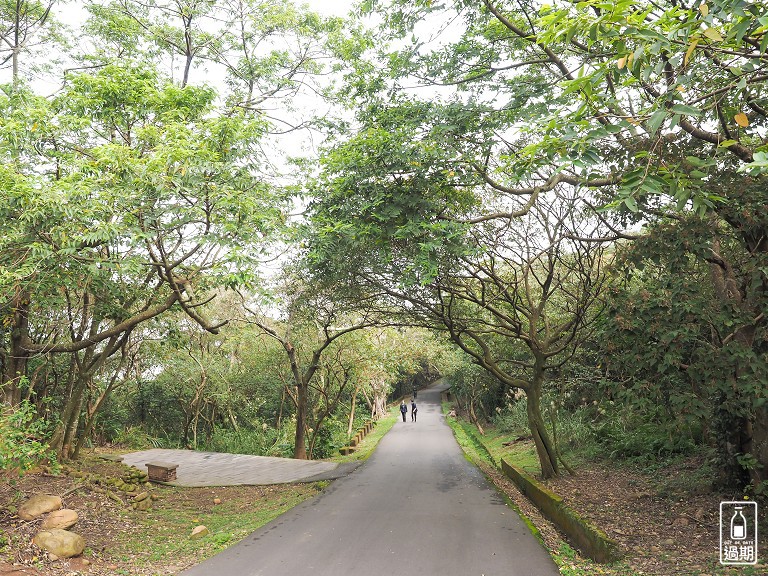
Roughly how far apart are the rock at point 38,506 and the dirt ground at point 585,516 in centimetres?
13

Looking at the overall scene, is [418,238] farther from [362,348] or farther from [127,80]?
[362,348]

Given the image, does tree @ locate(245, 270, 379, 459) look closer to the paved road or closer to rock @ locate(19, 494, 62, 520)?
the paved road

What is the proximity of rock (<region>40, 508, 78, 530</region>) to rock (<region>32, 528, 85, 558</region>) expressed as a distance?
42 centimetres

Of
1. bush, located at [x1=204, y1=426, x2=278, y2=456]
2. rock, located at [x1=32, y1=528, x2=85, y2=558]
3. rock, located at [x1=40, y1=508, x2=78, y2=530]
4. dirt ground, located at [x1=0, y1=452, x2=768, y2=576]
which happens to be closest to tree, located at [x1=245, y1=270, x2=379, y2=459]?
bush, located at [x1=204, y1=426, x2=278, y2=456]

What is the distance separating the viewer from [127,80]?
7.59m

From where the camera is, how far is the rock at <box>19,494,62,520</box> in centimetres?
696

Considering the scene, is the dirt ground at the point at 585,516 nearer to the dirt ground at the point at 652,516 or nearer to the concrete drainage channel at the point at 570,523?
the dirt ground at the point at 652,516

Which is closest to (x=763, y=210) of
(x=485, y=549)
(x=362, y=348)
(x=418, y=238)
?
(x=418, y=238)

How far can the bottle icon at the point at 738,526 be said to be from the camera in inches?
229

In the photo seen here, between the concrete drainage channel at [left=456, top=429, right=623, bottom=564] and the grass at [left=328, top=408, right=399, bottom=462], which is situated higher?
the concrete drainage channel at [left=456, top=429, right=623, bottom=564]

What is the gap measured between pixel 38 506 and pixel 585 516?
8239 millimetres

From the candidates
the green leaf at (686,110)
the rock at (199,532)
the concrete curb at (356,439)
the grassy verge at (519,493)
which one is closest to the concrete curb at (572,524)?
the grassy verge at (519,493)

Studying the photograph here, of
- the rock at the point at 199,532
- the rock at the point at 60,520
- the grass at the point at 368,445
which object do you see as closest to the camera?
the rock at the point at 60,520

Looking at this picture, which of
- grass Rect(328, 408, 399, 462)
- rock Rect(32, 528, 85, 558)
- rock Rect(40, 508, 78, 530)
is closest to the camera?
rock Rect(32, 528, 85, 558)
